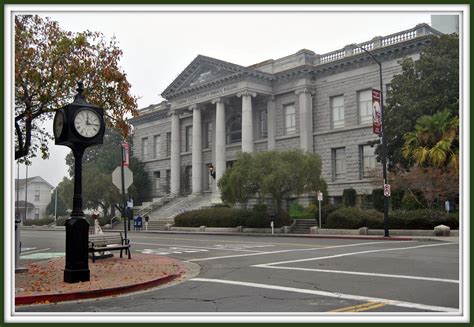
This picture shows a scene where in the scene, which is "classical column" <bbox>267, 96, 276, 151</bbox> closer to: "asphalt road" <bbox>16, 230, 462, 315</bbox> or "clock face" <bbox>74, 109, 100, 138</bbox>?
"asphalt road" <bbox>16, 230, 462, 315</bbox>

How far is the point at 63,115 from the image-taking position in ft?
38.9

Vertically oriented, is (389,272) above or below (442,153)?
below

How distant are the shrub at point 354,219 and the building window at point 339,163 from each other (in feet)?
42.5

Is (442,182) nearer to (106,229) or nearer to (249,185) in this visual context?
(249,185)

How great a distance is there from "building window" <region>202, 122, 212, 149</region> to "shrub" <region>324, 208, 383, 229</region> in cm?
2728

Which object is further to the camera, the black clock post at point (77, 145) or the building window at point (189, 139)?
the building window at point (189, 139)

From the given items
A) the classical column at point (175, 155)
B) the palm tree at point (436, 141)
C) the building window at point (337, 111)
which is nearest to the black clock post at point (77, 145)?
the palm tree at point (436, 141)

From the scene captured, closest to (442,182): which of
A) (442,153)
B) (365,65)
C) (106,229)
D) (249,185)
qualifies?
(442,153)

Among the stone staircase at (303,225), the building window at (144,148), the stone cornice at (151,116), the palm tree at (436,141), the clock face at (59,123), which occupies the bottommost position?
the stone staircase at (303,225)

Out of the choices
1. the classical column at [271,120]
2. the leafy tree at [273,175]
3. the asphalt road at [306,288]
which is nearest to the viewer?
the asphalt road at [306,288]

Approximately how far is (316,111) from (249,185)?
50.1 feet

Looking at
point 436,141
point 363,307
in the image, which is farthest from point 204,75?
point 363,307

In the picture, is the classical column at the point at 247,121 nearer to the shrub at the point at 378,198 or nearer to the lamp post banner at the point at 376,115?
the shrub at the point at 378,198

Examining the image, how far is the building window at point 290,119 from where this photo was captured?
170 feet
